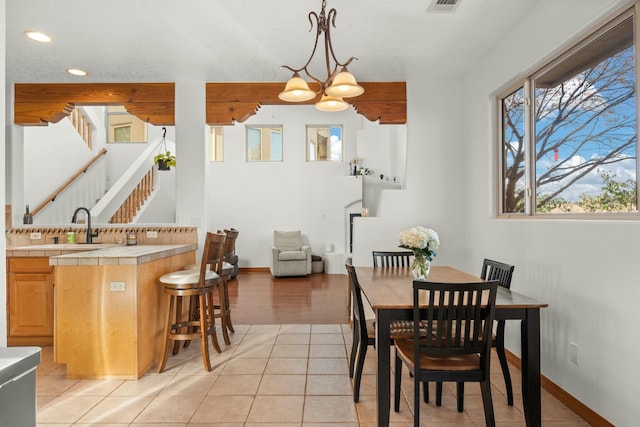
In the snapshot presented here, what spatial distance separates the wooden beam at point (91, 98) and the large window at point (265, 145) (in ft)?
15.2

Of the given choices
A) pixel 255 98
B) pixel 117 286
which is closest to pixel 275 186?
pixel 255 98

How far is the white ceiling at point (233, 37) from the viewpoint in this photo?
2.79 meters

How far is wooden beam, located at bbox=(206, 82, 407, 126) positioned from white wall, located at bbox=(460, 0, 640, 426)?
98 centimetres

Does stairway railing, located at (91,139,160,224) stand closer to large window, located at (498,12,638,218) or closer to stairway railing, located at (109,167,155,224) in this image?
stairway railing, located at (109,167,155,224)

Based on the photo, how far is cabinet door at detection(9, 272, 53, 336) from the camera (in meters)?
3.47

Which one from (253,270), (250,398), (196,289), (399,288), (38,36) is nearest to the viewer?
(399,288)

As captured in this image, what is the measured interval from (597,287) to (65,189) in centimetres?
757

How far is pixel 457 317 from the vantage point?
1.90 metres

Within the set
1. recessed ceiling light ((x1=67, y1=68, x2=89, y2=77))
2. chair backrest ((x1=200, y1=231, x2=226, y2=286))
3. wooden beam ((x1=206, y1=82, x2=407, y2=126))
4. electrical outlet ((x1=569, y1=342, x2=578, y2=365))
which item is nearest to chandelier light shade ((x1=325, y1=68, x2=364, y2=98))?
chair backrest ((x1=200, y1=231, x2=226, y2=286))

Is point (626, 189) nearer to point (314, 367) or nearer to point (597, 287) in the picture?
point (597, 287)

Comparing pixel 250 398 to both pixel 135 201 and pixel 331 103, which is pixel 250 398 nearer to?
pixel 331 103

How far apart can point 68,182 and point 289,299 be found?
454 cm

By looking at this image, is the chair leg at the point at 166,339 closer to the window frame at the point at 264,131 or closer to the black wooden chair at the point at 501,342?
the black wooden chair at the point at 501,342

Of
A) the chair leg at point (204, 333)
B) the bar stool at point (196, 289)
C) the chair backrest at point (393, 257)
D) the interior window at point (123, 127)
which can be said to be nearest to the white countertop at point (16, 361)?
the bar stool at point (196, 289)
